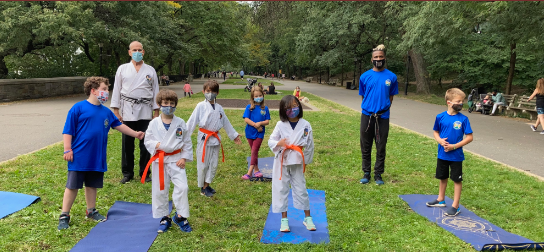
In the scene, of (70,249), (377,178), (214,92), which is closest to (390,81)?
(377,178)

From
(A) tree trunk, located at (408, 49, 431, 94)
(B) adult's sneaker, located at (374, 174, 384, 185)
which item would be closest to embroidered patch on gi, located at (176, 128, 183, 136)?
(B) adult's sneaker, located at (374, 174, 384, 185)

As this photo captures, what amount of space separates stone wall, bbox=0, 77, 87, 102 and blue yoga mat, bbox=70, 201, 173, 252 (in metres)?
14.7

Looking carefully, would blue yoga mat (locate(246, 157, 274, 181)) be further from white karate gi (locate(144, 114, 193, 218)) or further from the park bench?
the park bench

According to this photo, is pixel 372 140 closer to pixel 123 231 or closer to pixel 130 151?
pixel 130 151

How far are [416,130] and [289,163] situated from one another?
8424 mm

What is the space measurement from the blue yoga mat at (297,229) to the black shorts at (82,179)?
6.07ft

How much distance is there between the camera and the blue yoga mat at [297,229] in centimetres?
385

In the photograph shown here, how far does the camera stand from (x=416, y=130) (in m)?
11.3

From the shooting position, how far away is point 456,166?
14.9ft

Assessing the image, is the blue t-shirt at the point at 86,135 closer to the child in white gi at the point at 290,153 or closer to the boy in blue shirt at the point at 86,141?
the boy in blue shirt at the point at 86,141

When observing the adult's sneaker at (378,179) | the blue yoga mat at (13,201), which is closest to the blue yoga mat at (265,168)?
the adult's sneaker at (378,179)

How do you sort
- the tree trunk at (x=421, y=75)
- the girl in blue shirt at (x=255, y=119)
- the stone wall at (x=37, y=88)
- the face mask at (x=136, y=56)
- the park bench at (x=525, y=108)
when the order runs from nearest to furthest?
the face mask at (x=136, y=56), the girl in blue shirt at (x=255, y=119), the park bench at (x=525, y=108), the stone wall at (x=37, y=88), the tree trunk at (x=421, y=75)

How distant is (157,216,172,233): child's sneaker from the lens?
3937mm

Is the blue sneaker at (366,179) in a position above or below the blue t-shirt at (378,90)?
below
